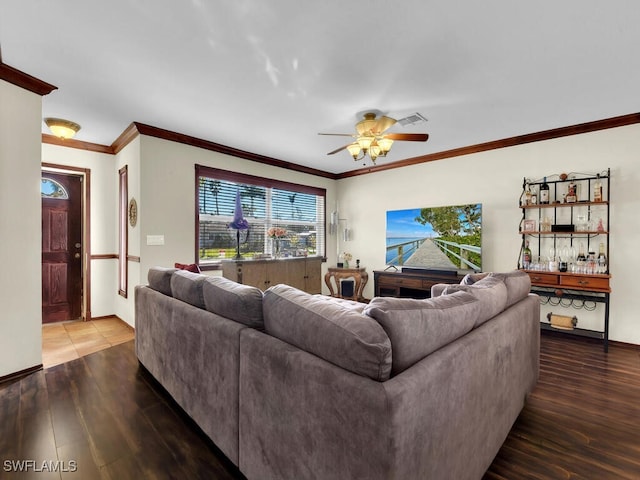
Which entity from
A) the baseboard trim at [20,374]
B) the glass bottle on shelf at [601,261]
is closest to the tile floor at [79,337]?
the baseboard trim at [20,374]

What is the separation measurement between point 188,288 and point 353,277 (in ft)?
12.0

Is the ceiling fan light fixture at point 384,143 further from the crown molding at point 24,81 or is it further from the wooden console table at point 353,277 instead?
the crown molding at point 24,81

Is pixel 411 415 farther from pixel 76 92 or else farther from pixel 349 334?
pixel 76 92

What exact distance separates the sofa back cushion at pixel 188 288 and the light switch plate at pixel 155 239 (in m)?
1.75

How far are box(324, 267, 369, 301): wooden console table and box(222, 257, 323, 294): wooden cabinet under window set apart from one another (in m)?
0.30

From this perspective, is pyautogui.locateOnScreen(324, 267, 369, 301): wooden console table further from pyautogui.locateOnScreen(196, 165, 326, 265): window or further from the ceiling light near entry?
the ceiling light near entry

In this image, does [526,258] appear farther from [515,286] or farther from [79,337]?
[79,337]

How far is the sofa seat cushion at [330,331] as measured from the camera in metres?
0.99

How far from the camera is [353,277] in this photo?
17.6ft

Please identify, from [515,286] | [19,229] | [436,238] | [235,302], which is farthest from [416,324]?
[436,238]

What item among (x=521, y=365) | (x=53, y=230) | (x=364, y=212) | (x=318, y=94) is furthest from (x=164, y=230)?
(x=521, y=365)

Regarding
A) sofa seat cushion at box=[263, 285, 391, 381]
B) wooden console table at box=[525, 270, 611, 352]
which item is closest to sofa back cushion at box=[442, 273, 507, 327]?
sofa seat cushion at box=[263, 285, 391, 381]

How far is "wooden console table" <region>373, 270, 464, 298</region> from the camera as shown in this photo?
432 cm

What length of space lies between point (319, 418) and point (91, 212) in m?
4.84
